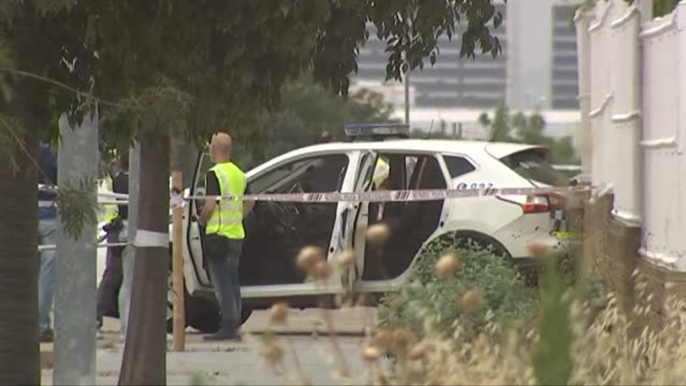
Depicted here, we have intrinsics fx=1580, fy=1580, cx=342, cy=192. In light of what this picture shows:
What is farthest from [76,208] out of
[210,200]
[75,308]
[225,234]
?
[225,234]

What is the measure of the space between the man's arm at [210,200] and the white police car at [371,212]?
217mm

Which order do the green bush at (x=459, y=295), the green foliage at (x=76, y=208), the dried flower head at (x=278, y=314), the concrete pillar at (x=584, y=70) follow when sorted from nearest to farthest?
the dried flower head at (x=278, y=314), the green foliage at (x=76, y=208), the green bush at (x=459, y=295), the concrete pillar at (x=584, y=70)

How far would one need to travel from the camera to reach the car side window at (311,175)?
12570 millimetres

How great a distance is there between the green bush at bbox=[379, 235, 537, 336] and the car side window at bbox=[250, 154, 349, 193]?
382cm

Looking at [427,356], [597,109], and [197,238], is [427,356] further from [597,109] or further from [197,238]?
[197,238]

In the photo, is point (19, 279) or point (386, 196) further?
point (386, 196)

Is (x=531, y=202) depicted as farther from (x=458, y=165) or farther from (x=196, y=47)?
(x=196, y=47)

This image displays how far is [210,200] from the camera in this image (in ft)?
38.2

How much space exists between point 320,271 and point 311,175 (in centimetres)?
842

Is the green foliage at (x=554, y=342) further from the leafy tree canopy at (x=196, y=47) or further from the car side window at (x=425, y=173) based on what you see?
the car side window at (x=425, y=173)

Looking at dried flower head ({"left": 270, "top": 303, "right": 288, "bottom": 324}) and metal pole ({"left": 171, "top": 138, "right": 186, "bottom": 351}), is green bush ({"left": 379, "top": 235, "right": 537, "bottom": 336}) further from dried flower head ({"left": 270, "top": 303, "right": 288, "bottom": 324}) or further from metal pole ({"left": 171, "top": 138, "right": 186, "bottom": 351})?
metal pole ({"left": 171, "top": 138, "right": 186, "bottom": 351})

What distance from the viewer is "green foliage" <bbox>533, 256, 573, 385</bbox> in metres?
3.72

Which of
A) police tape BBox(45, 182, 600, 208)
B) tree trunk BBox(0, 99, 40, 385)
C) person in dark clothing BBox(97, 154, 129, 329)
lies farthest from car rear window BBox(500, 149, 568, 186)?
tree trunk BBox(0, 99, 40, 385)

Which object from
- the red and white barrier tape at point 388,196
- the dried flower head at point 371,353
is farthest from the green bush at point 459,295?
the red and white barrier tape at point 388,196
